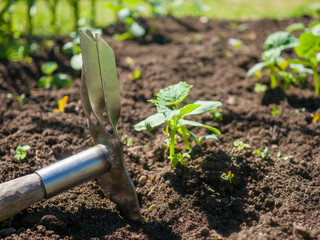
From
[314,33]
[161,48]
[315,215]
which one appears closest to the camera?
[315,215]

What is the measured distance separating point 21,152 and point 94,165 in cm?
62

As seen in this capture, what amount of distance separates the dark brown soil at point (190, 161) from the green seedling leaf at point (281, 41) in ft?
1.23

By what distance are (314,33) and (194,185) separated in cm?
144

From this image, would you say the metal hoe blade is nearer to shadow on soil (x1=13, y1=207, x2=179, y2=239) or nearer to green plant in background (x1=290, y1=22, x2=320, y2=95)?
shadow on soil (x1=13, y1=207, x2=179, y2=239)

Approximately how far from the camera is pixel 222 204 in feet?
6.02

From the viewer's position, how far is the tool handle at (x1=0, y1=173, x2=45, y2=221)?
159 cm

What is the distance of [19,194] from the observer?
5.26ft

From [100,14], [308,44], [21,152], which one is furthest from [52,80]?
[100,14]

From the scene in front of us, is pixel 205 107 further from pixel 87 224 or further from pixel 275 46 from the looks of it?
pixel 275 46

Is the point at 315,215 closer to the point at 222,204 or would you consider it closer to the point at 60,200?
the point at 222,204

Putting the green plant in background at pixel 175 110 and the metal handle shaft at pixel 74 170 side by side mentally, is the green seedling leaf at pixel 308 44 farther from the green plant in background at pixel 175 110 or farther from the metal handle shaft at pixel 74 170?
the metal handle shaft at pixel 74 170

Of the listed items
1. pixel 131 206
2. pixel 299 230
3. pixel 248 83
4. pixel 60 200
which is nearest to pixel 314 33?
pixel 248 83

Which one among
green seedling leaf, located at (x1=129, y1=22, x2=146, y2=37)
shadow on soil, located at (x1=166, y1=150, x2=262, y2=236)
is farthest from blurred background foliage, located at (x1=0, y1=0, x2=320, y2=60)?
shadow on soil, located at (x1=166, y1=150, x2=262, y2=236)

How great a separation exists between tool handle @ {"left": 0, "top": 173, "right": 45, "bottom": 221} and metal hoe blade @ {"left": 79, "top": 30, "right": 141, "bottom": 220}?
0.36 m
